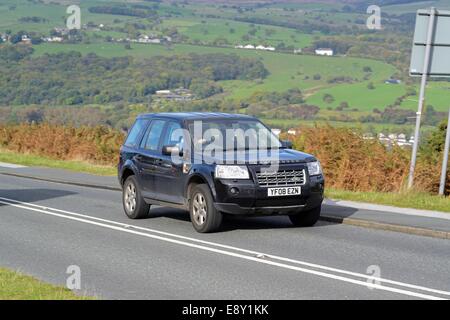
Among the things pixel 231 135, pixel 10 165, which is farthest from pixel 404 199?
pixel 10 165

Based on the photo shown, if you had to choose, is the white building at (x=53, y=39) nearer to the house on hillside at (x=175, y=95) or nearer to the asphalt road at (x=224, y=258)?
the house on hillside at (x=175, y=95)

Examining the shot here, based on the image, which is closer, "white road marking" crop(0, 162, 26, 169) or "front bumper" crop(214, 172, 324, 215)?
"front bumper" crop(214, 172, 324, 215)

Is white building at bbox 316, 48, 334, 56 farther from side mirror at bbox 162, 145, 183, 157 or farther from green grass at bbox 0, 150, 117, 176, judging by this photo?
side mirror at bbox 162, 145, 183, 157

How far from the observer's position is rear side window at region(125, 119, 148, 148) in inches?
669

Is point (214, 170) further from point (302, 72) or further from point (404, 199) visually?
point (302, 72)

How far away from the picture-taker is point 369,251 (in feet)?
41.3

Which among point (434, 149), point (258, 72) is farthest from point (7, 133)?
point (258, 72)

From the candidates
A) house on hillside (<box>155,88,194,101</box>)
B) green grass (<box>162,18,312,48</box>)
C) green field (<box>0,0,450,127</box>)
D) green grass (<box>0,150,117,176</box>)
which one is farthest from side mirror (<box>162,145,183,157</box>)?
green grass (<box>162,18,312,48</box>)

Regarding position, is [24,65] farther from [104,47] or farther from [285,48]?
[285,48]

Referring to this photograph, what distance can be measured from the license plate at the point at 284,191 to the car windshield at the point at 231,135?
4.37 ft

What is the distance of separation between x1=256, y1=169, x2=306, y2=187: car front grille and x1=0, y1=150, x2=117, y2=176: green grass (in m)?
16.1

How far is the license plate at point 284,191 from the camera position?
14.1 metres

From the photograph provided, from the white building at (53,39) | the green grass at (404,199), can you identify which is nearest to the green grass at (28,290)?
the green grass at (404,199)

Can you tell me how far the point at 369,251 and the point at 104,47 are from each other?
342 ft
